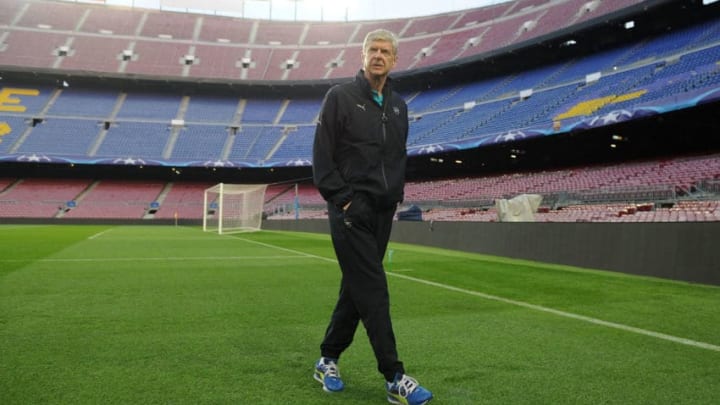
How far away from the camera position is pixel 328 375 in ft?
9.46

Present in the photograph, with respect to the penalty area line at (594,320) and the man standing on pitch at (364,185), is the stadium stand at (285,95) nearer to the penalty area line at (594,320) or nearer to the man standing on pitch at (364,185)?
the penalty area line at (594,320)

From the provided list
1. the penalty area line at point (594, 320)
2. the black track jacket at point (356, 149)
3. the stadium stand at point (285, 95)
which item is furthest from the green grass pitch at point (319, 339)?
the stadium stand at point (285, 95)

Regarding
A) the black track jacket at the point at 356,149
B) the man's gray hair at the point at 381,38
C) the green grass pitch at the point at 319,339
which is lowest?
the green grass pitch at the point at 319,339

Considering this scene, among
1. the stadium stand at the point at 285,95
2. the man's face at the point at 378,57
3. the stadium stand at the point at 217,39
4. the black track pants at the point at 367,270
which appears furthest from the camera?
the stadium stand at the point at 217,39

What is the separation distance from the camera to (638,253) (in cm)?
939

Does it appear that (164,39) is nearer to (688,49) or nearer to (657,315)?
(688,49)

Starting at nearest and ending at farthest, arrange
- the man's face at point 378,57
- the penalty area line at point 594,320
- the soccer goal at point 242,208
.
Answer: the man's face at point 378,57
the penalty area line at point 594,320
the soccer goal at point 242,208

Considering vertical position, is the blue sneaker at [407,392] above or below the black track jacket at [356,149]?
below

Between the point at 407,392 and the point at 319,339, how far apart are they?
154 cm

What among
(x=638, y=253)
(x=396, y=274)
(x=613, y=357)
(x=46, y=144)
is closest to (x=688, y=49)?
(x=638, y=253)

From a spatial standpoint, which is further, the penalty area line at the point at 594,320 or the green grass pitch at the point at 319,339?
the penalty area line at the point at 594,320

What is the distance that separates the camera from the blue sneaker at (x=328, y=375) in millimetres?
2830

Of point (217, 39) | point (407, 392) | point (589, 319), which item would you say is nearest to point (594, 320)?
point (589, 319)

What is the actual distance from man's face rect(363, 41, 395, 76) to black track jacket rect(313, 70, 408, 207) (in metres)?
0.08
